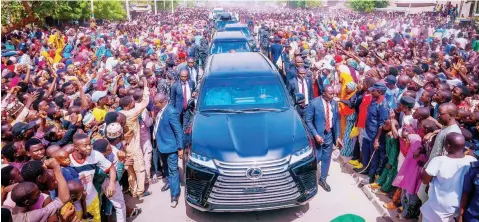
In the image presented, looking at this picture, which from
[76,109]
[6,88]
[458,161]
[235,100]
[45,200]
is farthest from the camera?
[6,88]

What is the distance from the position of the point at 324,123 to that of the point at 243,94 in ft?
4.63

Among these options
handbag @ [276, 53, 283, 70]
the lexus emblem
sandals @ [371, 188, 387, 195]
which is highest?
handbag @ [276, 53, 283, 70]

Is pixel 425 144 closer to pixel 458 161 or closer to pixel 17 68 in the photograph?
pixel 458 161

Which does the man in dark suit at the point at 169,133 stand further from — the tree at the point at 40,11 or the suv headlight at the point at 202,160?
the tree at the point at 40,11

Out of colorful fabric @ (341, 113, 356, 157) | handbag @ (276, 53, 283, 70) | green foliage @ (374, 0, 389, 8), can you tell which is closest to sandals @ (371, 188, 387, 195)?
colorful fabric @ (341, 113, 356, 157)

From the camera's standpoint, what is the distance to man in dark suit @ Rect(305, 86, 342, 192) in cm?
548

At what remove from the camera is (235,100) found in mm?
5789

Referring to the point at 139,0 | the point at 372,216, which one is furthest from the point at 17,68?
the point at 139,0

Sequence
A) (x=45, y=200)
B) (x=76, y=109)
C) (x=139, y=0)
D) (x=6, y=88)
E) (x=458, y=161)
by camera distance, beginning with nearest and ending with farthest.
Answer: (x=45, y=200) → (x=458, y=161) → (x=76, y=109) → (x=6, y=88) → (x=139, y=0)

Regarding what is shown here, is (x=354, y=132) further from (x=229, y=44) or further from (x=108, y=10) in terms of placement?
(x=108, y=10)

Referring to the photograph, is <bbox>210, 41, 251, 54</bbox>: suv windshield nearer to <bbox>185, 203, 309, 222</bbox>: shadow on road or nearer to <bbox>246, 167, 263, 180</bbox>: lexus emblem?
<bbox>185, 203, 309, 222</bbox>: shadow on road

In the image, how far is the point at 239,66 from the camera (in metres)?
6.68

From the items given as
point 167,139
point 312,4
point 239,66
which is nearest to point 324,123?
point 239,66

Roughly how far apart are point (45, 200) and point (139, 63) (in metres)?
7.08
